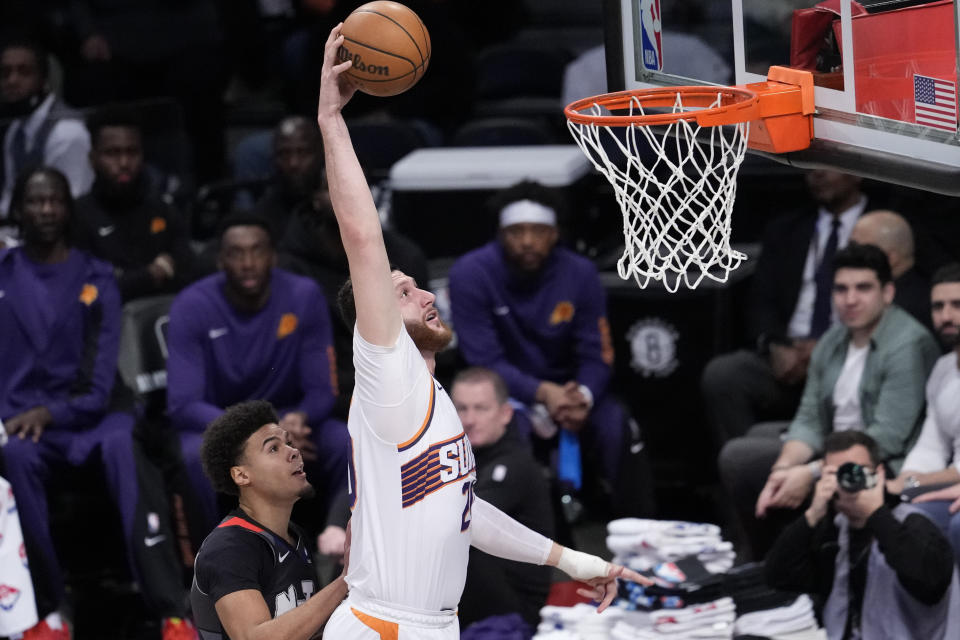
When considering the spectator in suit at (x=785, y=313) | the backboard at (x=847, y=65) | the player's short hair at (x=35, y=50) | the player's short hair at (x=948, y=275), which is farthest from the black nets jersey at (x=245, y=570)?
the player's short hair at (x=35, y=50)

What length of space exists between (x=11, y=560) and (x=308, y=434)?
4.34ft

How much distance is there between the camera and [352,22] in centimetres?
362

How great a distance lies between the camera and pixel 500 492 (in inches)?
216

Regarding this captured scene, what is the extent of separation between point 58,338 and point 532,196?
2.31m

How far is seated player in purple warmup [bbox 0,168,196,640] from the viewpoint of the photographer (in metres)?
6.23

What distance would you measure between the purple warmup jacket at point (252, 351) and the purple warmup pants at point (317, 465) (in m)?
0.07

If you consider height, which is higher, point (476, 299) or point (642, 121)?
point (642, 121)

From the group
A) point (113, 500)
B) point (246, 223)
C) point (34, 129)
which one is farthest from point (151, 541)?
point (34, 129)

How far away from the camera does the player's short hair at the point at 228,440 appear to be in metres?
4.08

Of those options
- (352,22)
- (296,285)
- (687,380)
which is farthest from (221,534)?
(687,380)

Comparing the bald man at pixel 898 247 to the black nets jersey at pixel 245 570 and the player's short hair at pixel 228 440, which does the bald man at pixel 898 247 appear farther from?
the black nets jersey at pixel 245 570

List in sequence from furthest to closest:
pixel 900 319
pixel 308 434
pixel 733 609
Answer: pixel 308 434
pixel 900 319
pixel 733 609

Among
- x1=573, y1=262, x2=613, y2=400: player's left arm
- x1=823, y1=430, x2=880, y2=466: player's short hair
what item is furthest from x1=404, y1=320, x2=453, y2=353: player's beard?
x1=573, y1=262, x2=613, y2=400: player's left arm

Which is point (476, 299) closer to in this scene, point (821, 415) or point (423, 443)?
point (821, 415)
